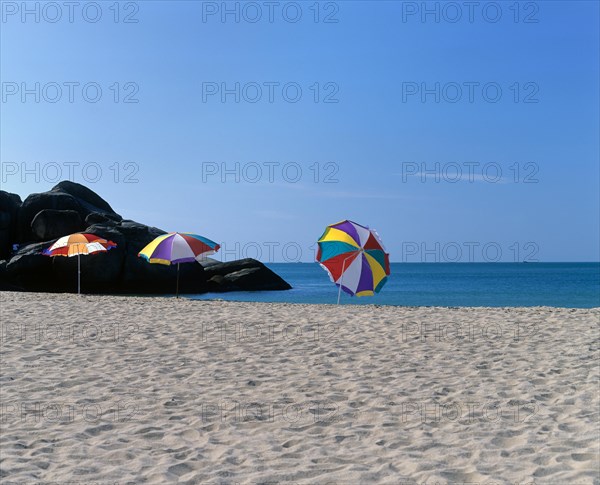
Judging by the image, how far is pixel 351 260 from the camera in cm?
1555

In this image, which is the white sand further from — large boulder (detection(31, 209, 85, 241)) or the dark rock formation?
large boulder (detection(31, 209, 85, 241))

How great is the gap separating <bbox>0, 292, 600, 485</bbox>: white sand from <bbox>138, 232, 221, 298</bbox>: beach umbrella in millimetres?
6183

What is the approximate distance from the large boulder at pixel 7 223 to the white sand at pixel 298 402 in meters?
28.4

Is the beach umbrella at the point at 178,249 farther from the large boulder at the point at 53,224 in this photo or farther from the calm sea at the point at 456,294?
the large boulder at the point at 53,224

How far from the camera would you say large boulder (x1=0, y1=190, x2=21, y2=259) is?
37281 mm

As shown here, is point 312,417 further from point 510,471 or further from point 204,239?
point 204,239

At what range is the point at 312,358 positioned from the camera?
28.9ft

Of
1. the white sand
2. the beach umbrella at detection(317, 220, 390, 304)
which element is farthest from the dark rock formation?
the white sand

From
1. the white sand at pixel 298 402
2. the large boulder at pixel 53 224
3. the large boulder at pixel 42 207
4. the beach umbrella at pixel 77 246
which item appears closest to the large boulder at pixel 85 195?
the large boulder at pixel 42 207

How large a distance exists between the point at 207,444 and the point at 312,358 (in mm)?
3685

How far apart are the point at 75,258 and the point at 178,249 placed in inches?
688

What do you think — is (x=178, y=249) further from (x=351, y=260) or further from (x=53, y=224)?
(x=53, y=224)

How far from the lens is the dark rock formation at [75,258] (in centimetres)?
3341

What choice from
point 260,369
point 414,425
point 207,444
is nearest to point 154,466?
point 207,444
